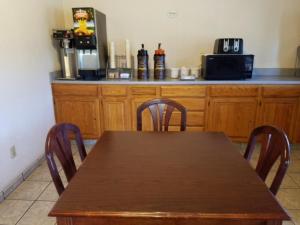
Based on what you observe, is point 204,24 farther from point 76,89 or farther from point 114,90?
point 76,89

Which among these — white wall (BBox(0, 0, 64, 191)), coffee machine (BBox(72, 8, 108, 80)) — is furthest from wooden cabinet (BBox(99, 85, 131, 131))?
white wall (BBox(0, 0, 64, 191))

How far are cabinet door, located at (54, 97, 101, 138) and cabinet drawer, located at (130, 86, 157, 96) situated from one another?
46cm

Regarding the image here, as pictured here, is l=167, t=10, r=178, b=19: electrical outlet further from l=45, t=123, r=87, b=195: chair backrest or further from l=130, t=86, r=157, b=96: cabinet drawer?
l=45, t=123, r=87, b=195: chair backrest

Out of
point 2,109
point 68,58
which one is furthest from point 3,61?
point 68,58

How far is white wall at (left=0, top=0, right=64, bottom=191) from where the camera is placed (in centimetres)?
211

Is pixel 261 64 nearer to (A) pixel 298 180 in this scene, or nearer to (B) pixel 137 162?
(A) pixel 298 180

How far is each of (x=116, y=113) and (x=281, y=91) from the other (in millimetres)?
1954

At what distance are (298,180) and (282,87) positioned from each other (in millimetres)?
1048

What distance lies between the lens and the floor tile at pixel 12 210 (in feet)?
5.96

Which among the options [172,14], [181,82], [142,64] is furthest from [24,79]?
[172,14]

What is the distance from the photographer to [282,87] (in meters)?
2.81

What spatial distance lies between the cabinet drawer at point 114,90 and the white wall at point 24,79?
2.21 feet

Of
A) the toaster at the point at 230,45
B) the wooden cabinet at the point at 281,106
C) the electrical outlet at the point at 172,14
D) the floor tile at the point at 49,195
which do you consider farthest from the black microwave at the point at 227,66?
the floor tile at the point at 49,195

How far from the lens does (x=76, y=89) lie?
2.96 m
